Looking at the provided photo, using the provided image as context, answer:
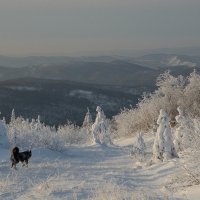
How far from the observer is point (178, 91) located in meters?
68.3

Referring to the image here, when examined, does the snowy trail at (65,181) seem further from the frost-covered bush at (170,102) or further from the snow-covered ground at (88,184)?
the frost-covered bush at (170,102)

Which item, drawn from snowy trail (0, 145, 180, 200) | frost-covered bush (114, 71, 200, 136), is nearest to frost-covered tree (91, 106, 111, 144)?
frost-covered bush (114, 71, 200, 136)

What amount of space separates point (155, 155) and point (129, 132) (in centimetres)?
4484

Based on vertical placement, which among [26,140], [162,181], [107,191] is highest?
[107,191]

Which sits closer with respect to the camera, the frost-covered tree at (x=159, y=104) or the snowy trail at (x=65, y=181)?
the snowy trail at (x=65, y=181)

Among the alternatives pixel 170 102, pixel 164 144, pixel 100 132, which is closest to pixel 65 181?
pixel 164 144

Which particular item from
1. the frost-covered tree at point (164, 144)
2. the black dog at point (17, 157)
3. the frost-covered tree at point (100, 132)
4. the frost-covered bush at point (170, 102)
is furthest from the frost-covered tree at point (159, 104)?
the black dog at point (17, 157)

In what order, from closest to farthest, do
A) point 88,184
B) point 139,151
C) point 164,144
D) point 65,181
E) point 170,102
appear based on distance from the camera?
point 88,184 < point 65,181 < point 164,144 < point 139,151 < point 170,102

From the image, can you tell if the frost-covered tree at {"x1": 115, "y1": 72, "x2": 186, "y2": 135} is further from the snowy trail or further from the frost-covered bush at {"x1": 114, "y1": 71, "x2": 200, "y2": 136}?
the snowy trail

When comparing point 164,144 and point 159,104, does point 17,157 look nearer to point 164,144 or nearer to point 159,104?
point 164,144

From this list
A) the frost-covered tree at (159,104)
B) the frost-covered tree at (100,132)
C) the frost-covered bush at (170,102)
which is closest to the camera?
the frost-covered tree at (100,132)

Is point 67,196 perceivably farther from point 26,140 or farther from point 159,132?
point 26,140

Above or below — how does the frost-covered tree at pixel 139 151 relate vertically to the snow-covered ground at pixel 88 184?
below

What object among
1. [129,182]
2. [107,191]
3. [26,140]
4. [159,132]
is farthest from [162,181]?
[26,140]
